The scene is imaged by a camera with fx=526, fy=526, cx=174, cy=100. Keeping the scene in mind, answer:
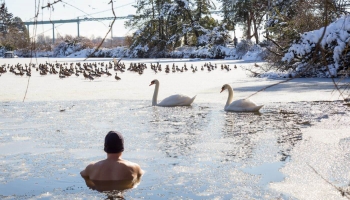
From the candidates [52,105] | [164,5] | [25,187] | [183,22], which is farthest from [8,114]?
[183,22]

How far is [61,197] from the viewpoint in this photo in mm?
4316

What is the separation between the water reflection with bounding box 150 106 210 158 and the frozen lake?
0.01 meters

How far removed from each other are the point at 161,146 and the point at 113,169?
63.2 inches

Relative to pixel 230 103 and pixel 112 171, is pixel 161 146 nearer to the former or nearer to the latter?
pixel 112 171

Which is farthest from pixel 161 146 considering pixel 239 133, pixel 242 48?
pixel 242 48

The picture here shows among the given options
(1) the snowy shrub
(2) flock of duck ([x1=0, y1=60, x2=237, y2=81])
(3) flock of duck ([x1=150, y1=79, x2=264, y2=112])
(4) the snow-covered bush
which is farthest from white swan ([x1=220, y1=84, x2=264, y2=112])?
(1) the snowy shrub

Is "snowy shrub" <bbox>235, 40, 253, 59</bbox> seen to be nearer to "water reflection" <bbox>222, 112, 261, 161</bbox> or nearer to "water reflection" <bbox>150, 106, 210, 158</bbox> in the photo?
"water reflection" <bbox>150, 106, 210, 158</bbox>

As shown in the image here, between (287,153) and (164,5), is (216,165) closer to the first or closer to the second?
(287,153)

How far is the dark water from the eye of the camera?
4574 mm

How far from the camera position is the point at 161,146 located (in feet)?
21.2

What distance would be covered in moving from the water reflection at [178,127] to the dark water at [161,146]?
0.04 feet

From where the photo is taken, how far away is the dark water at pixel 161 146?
4.57 m

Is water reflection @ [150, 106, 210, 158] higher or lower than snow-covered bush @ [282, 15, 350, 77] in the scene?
lower

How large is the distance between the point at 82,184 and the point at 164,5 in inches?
1590
